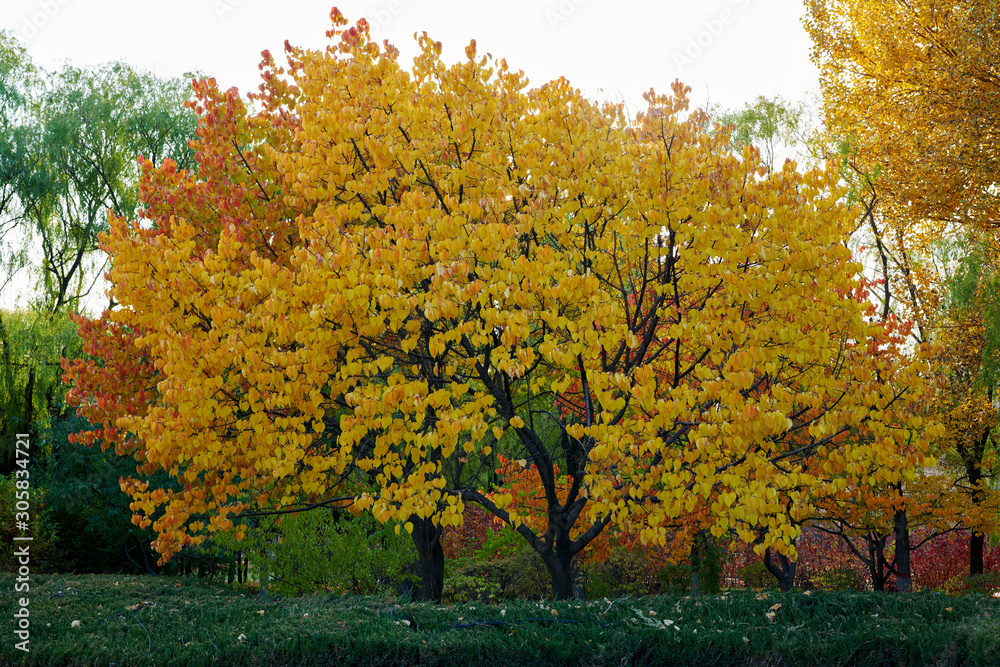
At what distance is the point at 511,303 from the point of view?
5820mm

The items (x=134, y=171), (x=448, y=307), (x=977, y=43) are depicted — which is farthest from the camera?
(x=134, y=171)

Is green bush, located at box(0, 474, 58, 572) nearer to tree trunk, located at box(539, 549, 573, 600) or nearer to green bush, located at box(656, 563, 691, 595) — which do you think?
tree trunk, located at box(539, 549, 573, 600)

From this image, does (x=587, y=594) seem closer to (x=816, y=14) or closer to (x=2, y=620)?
(x=2, y=620)

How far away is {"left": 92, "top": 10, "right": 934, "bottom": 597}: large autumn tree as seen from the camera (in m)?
5.75

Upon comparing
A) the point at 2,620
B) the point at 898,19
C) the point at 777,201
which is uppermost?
the point at 898,19

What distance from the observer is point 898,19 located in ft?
40.4

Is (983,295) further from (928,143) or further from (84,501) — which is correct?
(84,501)

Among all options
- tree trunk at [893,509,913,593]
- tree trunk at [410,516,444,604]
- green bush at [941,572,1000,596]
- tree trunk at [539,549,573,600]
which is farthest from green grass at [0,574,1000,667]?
green bush at [941,572,1000,596]

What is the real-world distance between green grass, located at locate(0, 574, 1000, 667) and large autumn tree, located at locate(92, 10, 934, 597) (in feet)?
2.17

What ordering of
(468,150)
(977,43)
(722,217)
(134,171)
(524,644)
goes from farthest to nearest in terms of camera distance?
(134,171) → (977,43) → (468,150) → (722,217) → (524,644)

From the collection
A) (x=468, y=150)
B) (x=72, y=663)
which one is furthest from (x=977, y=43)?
(x=72, y=663)

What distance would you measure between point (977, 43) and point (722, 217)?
7757 millimetres

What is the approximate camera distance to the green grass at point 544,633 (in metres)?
5.11

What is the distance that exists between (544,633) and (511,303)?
8.13 feet
